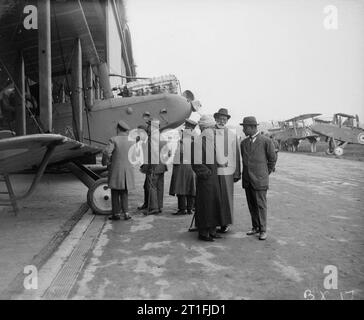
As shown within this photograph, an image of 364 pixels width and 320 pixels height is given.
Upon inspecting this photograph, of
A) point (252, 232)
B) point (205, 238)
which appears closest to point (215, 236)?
point (205, 238)

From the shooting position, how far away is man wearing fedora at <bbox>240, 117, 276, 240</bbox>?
17.1 feet

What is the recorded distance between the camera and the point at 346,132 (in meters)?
25.9

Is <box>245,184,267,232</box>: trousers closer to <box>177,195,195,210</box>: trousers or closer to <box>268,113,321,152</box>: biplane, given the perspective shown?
<box>177,195,195,210</box>: trousers

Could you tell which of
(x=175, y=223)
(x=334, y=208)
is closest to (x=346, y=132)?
(x=334, y=208)

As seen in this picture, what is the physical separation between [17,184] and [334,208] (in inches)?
297

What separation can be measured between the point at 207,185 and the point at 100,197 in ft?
7.35

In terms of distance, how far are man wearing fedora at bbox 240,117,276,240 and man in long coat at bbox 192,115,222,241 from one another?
1.45ft

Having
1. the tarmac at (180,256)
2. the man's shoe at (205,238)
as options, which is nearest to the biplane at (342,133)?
the tarmac at (180,256)

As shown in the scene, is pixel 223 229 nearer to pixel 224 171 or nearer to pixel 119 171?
pixel 224 171

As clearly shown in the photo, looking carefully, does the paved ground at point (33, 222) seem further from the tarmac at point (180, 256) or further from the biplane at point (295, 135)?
the biplane at point (295, 135)

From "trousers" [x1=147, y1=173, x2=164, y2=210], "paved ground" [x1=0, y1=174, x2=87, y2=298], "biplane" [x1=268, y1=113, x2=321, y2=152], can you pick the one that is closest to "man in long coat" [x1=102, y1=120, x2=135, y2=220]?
"trousers" [x1=147, y1=173, x2=164, y2=210]

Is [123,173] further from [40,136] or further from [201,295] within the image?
[201,295]

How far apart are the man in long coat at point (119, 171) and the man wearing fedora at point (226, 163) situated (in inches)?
63.0

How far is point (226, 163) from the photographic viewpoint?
5.40 m
